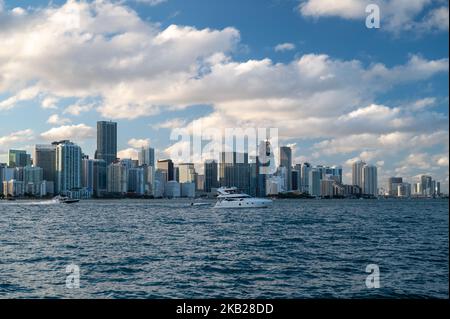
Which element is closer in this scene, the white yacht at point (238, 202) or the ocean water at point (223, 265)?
the ocean water at point (223, 265)

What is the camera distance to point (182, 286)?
22.3 meters

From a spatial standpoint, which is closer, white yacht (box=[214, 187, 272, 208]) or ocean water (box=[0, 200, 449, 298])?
ocean water (box=[0, 200, 449, 298])

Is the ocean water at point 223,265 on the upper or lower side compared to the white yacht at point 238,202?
upper

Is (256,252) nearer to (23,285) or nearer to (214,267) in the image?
(214,267)

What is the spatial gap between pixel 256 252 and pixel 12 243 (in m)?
21.7

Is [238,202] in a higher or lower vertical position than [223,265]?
lower

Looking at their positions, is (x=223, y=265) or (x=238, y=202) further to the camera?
(x=238, y=202)

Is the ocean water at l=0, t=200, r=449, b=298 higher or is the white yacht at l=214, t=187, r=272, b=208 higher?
the ocean water at l=0, t=200, r=449, b=298
